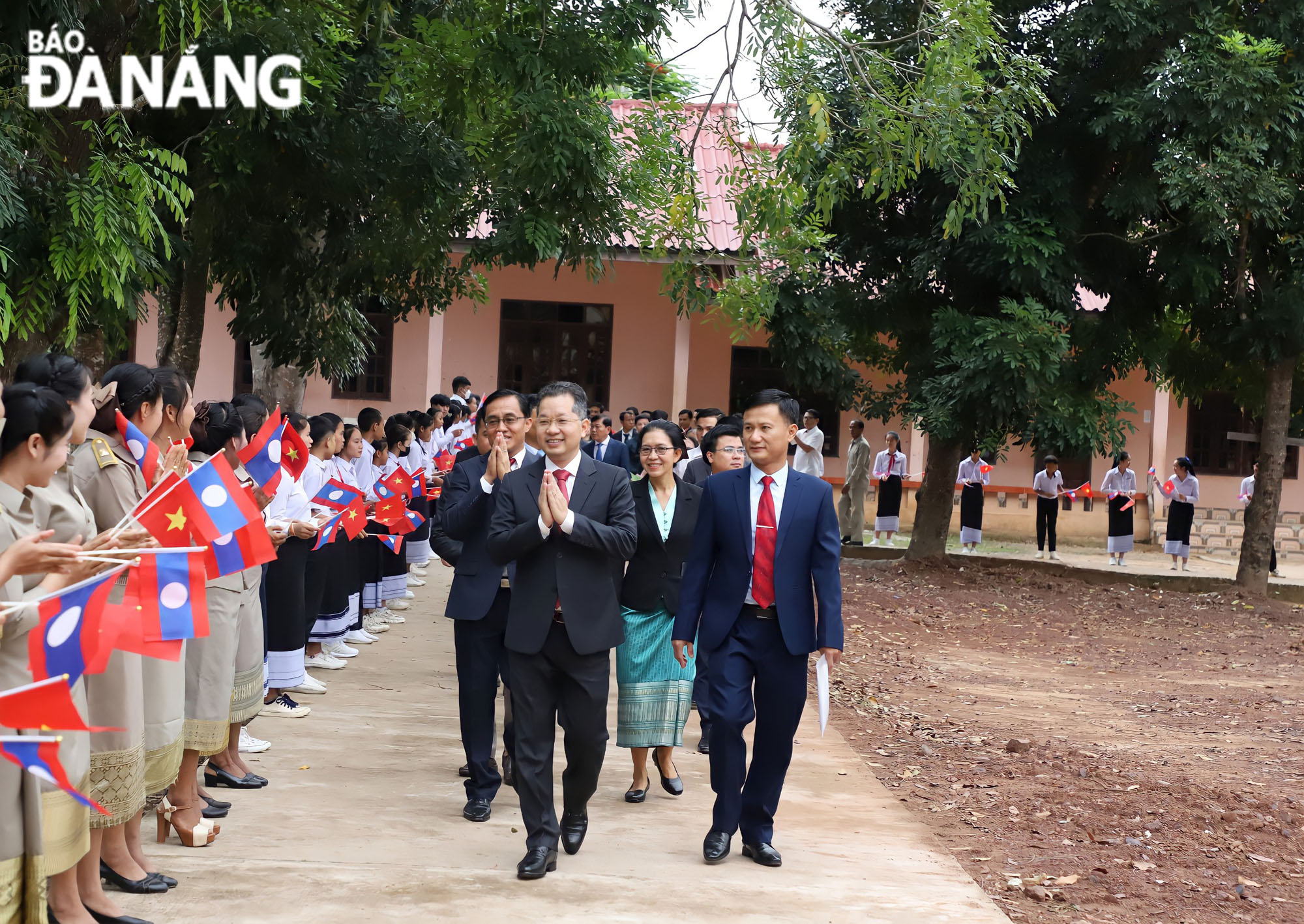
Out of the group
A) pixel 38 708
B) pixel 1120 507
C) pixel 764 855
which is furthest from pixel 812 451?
pixel 38 708

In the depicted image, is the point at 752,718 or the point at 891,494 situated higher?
the point at 891,494

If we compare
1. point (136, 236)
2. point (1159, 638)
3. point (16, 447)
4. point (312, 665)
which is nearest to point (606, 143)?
point (136, 236)

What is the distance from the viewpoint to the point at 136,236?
6879mm

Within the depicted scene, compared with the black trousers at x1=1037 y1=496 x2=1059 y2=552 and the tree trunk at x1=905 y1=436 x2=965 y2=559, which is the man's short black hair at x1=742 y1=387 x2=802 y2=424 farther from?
the black trousers at x1=1037 y1=496 x2=1059 y2=552

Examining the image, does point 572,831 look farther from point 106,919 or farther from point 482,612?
point 106,919

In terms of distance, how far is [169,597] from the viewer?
389cm

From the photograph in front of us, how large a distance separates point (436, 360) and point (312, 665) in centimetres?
1231

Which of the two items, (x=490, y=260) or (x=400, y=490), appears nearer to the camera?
(x=400, y=490)

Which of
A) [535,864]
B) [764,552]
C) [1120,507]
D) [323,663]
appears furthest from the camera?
[1120,507]

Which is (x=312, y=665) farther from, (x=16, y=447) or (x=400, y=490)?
(x=16, y=447)

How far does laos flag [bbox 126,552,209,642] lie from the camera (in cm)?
384

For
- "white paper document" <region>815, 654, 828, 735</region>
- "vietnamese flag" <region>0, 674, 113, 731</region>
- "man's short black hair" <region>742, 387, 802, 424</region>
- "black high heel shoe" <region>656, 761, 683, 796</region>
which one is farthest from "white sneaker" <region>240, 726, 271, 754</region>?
"vietnamese flag" <region>0, 674, 113, 731</region>

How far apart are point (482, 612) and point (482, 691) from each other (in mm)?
369

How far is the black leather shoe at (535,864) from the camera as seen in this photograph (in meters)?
4.98
